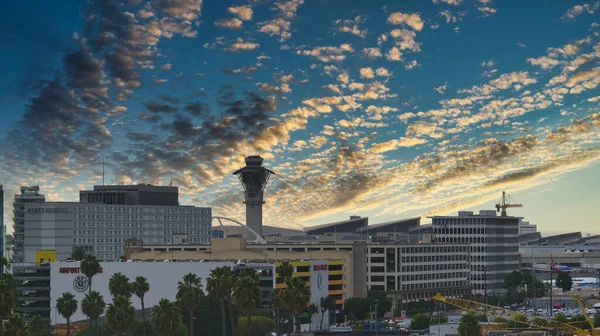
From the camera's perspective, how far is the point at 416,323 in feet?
644

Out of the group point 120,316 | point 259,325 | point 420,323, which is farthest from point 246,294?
point 420,323

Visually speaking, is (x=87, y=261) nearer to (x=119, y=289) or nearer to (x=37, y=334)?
(x=119, y=289)

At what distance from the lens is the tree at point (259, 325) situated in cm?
17000

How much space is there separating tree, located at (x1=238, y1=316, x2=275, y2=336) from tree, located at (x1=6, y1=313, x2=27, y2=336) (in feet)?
213

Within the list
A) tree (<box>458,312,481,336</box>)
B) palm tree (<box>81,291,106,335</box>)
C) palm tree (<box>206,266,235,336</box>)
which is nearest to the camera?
tree (<box>458,312,481,336</box>)

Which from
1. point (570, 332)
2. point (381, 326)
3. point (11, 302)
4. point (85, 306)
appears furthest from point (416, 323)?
point (11, 302)

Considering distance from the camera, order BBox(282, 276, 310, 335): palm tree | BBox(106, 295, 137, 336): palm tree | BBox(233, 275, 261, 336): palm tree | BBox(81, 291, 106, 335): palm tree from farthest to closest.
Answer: BBox(81, 291, 106, 335): palm tree < BBox(233, 275, 261, 336): palm tree < BBox(282, 276, 310, 335): palm tree < BBox(106, 295, 137, 336): palm tree

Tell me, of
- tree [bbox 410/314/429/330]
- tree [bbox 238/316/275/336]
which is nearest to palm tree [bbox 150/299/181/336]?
tree [bbox 238/316/275/336]

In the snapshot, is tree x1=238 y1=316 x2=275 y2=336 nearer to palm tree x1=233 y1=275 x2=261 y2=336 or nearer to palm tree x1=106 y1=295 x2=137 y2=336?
palm tree x1=233 y1=275 x2=261 y2=336

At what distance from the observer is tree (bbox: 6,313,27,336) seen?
107438 millimetres

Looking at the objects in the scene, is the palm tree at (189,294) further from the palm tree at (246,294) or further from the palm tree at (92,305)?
the palm tree at (92,305)

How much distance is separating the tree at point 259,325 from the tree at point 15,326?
65.0 m

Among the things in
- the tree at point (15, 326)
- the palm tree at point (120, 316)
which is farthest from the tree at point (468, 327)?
the tree at point (15, 326)

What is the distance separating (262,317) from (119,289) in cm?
2975
